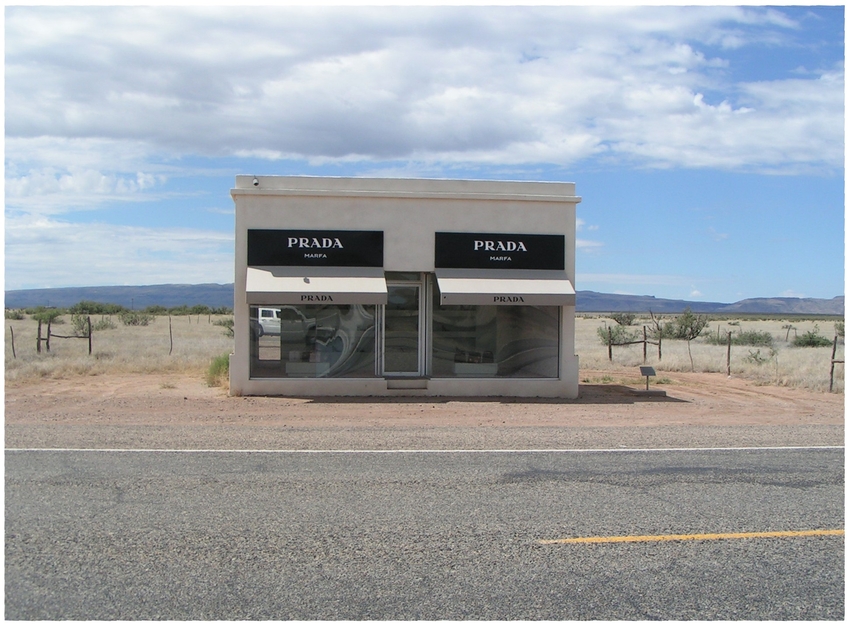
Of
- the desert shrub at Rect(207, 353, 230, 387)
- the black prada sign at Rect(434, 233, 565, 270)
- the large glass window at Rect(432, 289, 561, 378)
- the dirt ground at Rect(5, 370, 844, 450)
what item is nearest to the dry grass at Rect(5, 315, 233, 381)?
the dirt ground at Rect(5, 370, 844, 450)

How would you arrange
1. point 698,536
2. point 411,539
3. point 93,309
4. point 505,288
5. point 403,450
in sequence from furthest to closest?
point 93,309 < point 505,288 < point 403,450 < point 698,536 < point 411,539

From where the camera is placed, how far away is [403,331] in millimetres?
17906

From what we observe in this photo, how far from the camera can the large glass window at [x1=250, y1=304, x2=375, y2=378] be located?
1725 cm

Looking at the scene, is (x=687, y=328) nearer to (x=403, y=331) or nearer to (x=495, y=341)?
(x=495, y=341)

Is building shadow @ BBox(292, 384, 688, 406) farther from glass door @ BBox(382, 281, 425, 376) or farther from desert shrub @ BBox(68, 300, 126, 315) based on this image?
desert shrub @ BBox(68, 300, 126, 315)

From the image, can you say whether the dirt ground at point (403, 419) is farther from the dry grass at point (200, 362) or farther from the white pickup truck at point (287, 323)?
the dry grass at point (200, 362)

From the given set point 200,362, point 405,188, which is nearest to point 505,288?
point 405,188

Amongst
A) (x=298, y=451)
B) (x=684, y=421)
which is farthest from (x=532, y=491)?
(x=684, y=421)

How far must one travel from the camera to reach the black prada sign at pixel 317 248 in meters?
17.0

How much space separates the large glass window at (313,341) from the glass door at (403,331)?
362mm

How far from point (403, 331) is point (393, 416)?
3487 mm

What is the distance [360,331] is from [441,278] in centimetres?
214

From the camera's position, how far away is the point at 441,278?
1709 cm

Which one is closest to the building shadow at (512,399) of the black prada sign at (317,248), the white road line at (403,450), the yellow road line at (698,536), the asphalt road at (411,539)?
the black prada sign at (317,248)
